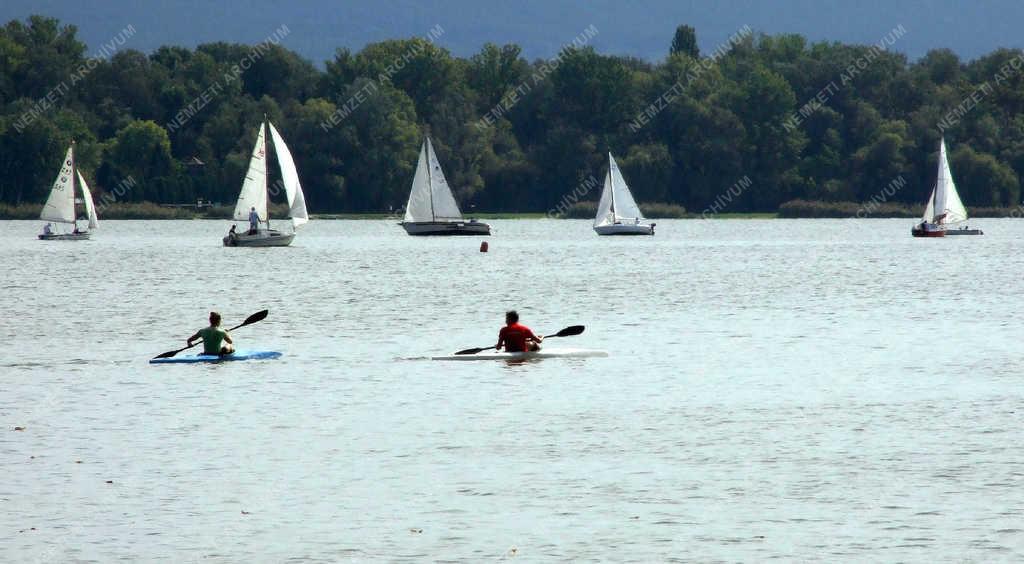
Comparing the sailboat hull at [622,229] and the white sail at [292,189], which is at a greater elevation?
the white sail at [292,189]

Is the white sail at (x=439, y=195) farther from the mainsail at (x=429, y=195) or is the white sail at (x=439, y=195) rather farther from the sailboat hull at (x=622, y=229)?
the sailboat hull at (x=622, y=229)

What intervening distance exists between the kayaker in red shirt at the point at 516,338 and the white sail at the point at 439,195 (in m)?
89.5

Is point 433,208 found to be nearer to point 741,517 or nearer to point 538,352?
point 538,352

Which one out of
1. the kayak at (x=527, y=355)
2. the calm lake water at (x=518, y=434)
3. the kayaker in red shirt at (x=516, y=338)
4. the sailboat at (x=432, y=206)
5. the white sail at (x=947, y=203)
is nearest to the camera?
the calm lake water at (x=518, y=434)

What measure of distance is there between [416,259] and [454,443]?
8273 centimetres

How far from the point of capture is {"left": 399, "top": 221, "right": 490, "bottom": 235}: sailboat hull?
140 metres

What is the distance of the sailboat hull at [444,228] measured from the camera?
14038 centimetres

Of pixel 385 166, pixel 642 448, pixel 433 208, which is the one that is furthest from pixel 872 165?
pixel 642 448

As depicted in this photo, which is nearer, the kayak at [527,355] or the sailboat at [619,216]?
the kayak at [527,355]

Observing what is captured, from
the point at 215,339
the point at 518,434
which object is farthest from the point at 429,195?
the point at 518,434

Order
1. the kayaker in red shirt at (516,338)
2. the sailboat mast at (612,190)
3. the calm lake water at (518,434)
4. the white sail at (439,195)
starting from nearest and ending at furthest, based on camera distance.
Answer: the calm lake water at (518,434) → the kayaker in red shirt at (516,338) → the white sail at (439,195) → the sailboat mast at (612,190)

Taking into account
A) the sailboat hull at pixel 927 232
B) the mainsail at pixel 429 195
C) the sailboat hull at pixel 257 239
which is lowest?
the sailboat hull at pixel 257 239

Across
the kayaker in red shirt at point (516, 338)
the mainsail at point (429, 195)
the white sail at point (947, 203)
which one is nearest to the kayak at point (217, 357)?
the kayaker in red shirt at point (516, 338)

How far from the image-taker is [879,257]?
114188 millimetres
